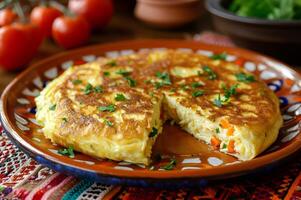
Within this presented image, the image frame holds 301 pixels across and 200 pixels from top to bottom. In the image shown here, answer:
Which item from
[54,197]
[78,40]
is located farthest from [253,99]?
[78,40]

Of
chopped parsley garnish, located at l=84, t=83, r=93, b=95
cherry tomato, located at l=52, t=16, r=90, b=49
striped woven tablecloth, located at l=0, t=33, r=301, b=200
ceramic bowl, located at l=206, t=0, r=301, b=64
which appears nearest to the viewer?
striped woven tablecloth, located at l=0, t=33, r=301, b=200

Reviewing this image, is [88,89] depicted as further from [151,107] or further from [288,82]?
[288,82]

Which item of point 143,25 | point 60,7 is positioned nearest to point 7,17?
point 60,7

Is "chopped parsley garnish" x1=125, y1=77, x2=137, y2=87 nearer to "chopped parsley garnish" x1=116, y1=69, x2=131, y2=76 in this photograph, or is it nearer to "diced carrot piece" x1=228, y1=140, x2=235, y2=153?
"chopped parsley garnish" x1=116, y1=69, x2=131, y2=76

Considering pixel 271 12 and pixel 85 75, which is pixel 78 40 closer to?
pixel 85 75

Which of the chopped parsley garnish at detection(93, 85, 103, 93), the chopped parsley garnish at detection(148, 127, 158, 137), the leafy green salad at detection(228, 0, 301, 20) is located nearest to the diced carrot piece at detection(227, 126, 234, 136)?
the chopped parsley garnish at detection(148, 127, 158, 137)

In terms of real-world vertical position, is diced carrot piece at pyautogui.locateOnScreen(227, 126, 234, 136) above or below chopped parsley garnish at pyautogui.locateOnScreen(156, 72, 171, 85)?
below

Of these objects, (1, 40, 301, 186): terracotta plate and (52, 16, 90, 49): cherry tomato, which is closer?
(1, 40, 301, 186): terracotta plate
